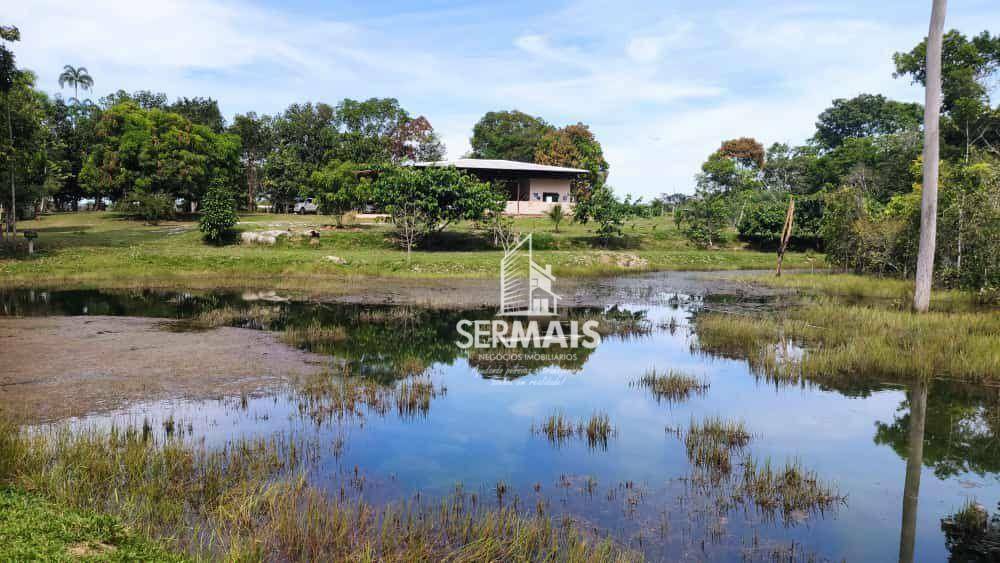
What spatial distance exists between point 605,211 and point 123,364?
32.0m

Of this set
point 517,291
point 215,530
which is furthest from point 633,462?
point 517,291

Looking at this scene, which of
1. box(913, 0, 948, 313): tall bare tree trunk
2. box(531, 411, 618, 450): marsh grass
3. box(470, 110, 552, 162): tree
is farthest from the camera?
box(470, 110, 552, 162): tree

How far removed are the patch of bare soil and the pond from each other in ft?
2.04

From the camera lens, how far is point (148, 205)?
140ft

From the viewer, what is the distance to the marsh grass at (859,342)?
504 inches

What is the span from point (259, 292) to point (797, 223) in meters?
37.6

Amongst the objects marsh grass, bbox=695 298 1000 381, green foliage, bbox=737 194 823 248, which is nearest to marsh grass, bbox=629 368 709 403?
marsh grass, bbox=695 298 1000 381

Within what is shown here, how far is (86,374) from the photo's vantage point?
1159 centimetres

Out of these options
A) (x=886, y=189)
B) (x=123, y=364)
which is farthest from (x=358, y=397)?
(x=886, y=189)

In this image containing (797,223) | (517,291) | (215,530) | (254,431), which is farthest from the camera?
(797,223)

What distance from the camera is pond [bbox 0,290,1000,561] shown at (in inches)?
266

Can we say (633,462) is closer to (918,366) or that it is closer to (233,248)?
(918,366)

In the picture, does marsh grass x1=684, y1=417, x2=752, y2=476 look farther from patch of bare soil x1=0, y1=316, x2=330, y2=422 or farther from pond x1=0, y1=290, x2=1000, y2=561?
patch of bare soil x1=0, y1=316, x2=330, y2=422

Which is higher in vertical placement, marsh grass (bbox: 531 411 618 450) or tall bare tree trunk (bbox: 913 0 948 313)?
tall bare tree trunk (bbox: 913 0 948 313)
